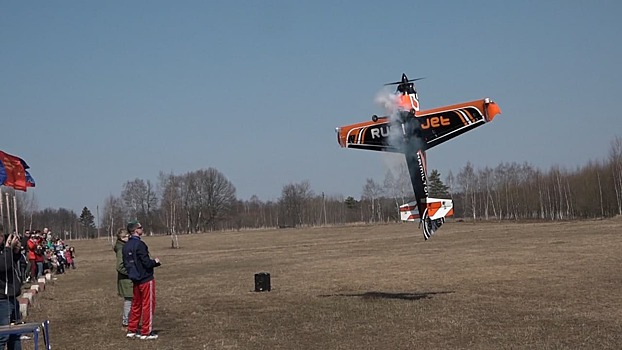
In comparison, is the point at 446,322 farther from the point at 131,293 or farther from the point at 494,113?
the point at 131,293

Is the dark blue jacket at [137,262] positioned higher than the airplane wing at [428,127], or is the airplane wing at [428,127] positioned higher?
the airplane wing at [428,127]

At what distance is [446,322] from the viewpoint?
45.8 ft

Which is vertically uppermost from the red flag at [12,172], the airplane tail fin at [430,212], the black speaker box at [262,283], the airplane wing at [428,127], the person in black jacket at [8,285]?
the airplane wing at [428,127]

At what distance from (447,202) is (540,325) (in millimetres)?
4363

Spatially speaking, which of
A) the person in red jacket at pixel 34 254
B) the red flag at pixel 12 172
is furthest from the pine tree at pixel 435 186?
the person in red jacket at pixel 34 254

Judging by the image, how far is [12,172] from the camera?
13.5 metres

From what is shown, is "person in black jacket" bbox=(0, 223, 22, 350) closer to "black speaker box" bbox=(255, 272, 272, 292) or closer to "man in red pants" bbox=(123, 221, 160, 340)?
"man in red pants" bbox=(123, 221, 160, 340)

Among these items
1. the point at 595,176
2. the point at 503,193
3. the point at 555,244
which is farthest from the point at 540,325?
the point at 503,193

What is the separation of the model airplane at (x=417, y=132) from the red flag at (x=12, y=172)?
7.54 m

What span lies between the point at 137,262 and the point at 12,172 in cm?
295

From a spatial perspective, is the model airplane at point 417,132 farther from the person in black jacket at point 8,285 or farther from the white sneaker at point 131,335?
the person in black jacket at point 8,285

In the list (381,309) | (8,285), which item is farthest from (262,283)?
(8,285)

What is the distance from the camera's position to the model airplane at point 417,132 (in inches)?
625

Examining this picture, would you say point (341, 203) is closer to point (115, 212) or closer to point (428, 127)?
point (115, 212)
